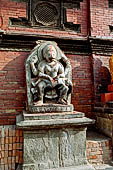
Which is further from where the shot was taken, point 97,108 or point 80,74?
point 80,74

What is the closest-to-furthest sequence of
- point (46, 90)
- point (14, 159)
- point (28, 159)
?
point (28, 159) → point (14, 159) → point (46, 90)

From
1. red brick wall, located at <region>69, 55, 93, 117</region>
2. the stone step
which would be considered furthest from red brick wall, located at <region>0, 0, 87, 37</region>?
the stone step

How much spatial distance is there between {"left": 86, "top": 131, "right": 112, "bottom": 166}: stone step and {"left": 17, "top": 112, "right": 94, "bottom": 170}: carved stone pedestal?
0.82 ft

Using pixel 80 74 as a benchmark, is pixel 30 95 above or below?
below

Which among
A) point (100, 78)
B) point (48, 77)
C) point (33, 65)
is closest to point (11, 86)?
point (33, 65)

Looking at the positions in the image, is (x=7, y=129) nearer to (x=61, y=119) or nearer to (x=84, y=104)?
(x=61, y=119)

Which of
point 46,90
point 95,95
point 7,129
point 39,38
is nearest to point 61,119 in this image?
point 46,90

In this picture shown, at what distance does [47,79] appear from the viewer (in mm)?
3355

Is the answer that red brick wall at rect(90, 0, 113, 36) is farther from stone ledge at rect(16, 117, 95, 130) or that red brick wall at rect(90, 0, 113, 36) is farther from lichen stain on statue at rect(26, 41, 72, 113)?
stone ledge at rect(16, 117, 95, 130)

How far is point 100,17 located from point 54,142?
12.9 feet

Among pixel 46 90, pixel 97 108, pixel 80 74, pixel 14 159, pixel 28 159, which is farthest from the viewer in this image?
pixel 80 74

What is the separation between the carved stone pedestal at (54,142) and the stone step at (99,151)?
0.25 metres

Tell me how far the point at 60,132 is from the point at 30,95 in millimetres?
1068

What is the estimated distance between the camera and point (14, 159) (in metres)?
3.16
